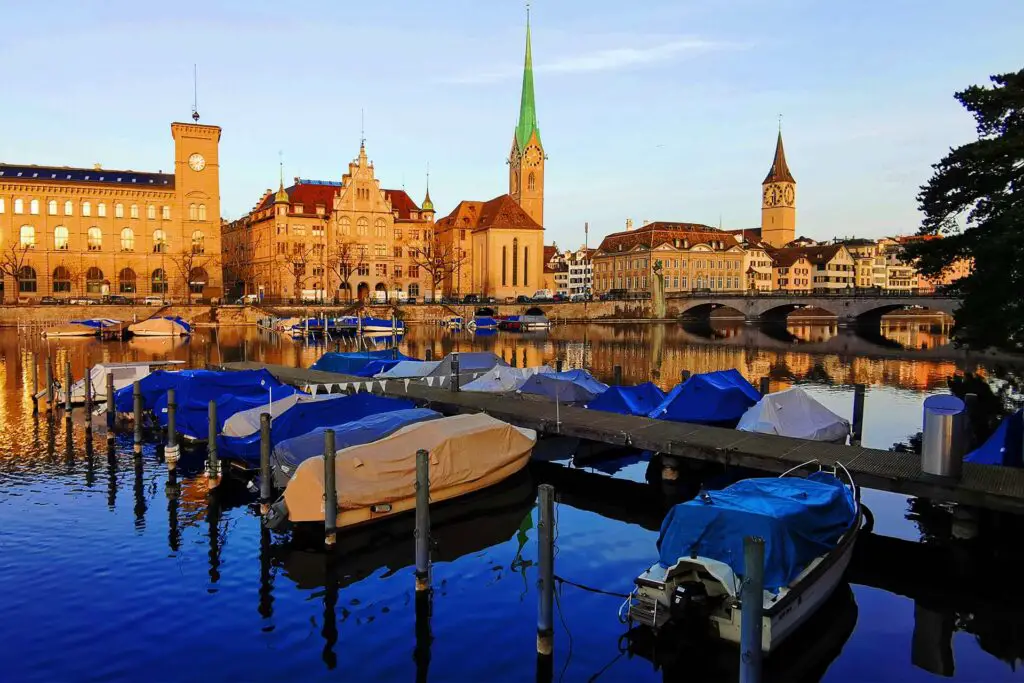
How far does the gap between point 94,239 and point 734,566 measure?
11857 cm

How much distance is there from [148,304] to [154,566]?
93766 mm

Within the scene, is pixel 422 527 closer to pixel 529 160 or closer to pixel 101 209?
pixel 101 209

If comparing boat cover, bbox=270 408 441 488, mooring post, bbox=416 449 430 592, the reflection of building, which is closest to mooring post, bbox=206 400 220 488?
boat cover, bbox=270 408 441 488

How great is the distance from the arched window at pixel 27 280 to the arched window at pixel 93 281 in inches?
259

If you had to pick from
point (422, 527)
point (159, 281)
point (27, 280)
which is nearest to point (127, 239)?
point (159, 281)

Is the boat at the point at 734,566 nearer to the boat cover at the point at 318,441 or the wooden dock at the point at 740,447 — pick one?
the wooden dock at the point at 740,447

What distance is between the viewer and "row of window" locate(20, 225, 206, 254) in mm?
105500

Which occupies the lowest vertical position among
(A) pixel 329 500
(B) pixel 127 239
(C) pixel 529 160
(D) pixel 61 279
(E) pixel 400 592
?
(E) pixel 400 592

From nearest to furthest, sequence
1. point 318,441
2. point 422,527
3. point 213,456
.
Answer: point 422,527, point 318,441, point 213,456

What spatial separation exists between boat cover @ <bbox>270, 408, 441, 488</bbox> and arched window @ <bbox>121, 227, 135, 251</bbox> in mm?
104610

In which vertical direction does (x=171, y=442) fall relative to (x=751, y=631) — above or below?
below

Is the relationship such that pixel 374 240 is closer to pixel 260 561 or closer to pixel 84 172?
pixel 84 172

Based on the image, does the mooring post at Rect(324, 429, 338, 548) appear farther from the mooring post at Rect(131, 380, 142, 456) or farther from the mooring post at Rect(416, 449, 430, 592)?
the mooring post at Rect(131, 380, 142, 456)

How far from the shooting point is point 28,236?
105m
